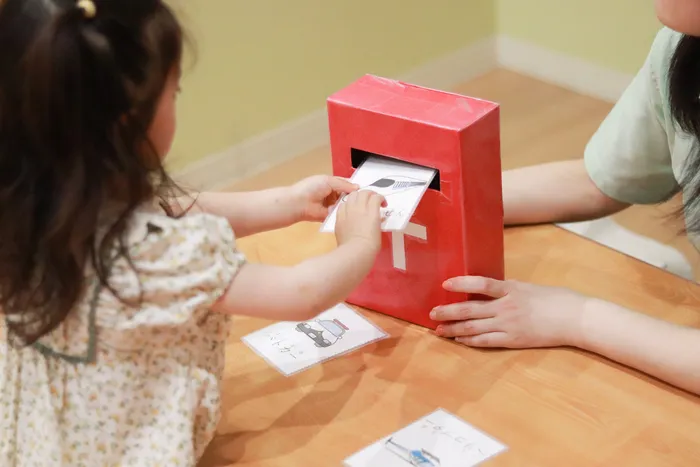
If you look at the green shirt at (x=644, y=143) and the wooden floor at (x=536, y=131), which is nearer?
the green shirt at (x=644, y=143)

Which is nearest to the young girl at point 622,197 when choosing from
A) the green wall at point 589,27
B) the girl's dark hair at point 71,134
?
the girl's dark hair at point 71,134

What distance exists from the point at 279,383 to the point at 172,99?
15.0 inches

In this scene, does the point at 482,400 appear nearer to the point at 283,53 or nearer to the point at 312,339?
the point at 312,339

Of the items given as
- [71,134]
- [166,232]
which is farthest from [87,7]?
[166,232]

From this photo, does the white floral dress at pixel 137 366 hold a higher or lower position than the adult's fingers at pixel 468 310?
higher

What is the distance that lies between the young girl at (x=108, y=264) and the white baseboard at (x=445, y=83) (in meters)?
1.49

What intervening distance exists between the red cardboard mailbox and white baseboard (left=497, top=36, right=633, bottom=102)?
6.07 feet


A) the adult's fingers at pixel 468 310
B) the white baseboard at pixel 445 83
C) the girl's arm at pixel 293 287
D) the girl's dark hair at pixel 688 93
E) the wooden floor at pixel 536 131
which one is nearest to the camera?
the girl's arm at pixel 293 287

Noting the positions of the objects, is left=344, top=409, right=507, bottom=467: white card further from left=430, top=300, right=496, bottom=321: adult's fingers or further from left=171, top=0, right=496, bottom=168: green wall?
left=171, top=0, right=496, bottom=168: green wall

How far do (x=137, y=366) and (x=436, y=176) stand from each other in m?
0.41

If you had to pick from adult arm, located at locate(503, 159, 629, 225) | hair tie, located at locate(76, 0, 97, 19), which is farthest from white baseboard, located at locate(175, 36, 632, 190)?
hair tie, located at locate(76, 0, 97, 19)

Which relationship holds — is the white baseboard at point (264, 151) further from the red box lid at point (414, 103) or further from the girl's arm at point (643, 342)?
the girl's arm at point (643, 342)

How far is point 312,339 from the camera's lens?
1.24 meters

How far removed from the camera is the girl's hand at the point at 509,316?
1183mm
